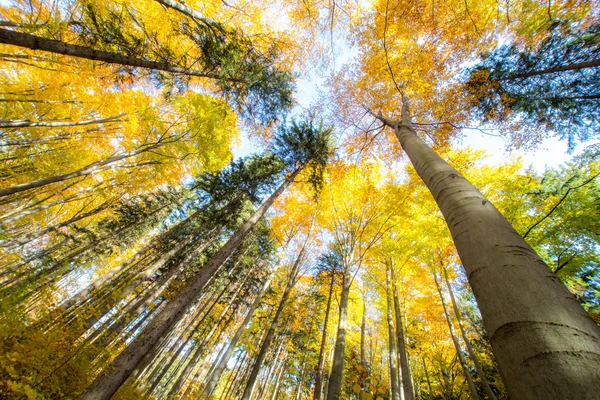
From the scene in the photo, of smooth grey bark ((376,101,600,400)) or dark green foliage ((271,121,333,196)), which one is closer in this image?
smooth grey bark ((376,101,600,400))

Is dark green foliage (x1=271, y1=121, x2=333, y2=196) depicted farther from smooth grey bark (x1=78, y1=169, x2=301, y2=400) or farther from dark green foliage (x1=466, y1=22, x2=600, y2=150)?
smooth grey bark (x1=78, y1=169, x2=301, y2=400)

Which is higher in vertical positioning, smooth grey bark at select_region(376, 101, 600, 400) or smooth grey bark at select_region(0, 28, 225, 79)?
smooth grey bark at select_region(0, 28, 225, 79)

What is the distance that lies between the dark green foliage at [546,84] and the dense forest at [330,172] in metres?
0.04

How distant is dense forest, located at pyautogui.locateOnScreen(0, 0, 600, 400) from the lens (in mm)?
1292

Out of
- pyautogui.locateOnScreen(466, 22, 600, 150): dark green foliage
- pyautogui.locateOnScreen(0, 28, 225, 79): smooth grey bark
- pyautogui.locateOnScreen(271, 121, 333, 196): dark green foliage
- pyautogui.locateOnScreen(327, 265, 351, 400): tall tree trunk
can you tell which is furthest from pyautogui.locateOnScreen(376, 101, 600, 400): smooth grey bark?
pyautogui.locateOnScreen(271, 121, 333, 196): dark green foliage

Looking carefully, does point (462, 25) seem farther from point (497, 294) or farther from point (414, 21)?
point (497, 294)

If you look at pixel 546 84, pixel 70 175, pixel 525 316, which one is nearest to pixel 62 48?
pixel 70 175

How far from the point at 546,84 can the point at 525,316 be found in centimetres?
790

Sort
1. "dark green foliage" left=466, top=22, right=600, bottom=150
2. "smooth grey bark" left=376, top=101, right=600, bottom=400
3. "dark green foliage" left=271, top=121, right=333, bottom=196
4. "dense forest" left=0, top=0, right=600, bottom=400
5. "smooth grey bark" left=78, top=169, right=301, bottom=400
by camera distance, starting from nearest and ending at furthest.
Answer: "smooth grey bark" left=376, top=101, right=600, bottom=400, "dense forest" left=0, top=0, right=600, bottom=400, "smooth grey bark" left=78, top=169, right=301, bottom=400, "dark green foliage" left=466, top=22, right=600, bottom=150, "dark green foliage" left=271, top=121, right=333, bottom=196

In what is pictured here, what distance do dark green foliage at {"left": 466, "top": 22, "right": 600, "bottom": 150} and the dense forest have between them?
0.13 feet

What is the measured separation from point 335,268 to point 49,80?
531 inches

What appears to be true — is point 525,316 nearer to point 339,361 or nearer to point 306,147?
point 339,361

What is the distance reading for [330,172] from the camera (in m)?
8.30

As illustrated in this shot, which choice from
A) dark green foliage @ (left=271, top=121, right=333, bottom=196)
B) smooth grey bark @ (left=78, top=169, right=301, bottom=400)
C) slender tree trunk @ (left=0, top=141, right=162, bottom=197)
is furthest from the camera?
dark green foliage @ (left=271, top=121, right=333, bottom=196)
